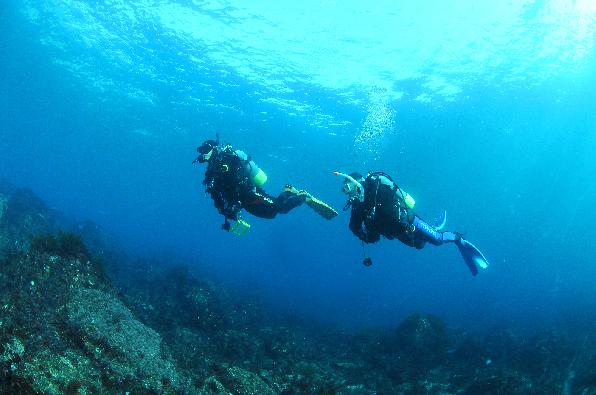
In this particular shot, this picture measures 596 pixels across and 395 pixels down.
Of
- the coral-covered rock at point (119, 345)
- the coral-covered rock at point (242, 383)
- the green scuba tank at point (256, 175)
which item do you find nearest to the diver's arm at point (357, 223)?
the green scuba tank at point (256, 175)

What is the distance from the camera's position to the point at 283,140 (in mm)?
38250

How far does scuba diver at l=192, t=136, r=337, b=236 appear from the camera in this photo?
26.0 feet

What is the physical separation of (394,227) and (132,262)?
21282 millimetres

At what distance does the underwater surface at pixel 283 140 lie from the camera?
19.0ft

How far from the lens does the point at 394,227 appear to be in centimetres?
707

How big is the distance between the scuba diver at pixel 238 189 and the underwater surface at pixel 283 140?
2.64 metres

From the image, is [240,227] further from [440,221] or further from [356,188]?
[440,221]

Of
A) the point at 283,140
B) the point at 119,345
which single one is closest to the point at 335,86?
the point at 283,140

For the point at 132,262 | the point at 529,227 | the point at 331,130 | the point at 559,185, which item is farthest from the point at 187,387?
the point at 529,227

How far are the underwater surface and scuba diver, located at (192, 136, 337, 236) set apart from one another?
104 inches

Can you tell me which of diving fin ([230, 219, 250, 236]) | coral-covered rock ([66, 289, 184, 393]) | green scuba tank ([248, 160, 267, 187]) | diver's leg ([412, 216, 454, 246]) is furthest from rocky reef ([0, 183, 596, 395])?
diver's leg ([412, 216, 454, 246])

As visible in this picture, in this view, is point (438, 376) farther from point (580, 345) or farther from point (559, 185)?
point (559, 185)

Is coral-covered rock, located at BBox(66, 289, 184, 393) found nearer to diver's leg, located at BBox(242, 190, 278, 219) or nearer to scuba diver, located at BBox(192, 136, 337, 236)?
scuba diver, located at BBox(192, 136, 337, 236)

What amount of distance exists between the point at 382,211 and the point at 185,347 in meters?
5.11
